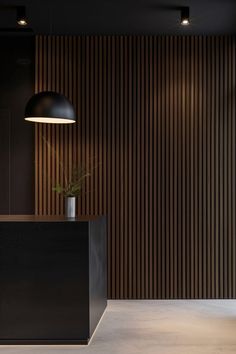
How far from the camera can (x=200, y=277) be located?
628 centimetres

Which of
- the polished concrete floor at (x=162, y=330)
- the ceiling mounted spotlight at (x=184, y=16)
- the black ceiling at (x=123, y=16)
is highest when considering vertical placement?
A: the black ceiling at (x=123, y=16)

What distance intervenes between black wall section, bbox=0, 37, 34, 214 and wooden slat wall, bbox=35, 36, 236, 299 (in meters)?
0.15

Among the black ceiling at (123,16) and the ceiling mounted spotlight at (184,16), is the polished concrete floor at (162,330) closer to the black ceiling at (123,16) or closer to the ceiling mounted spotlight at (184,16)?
the ceiling mounted spotlight at (184,16)

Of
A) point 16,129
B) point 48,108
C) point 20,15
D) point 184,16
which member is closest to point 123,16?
point 184,16

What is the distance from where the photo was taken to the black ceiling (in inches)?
210

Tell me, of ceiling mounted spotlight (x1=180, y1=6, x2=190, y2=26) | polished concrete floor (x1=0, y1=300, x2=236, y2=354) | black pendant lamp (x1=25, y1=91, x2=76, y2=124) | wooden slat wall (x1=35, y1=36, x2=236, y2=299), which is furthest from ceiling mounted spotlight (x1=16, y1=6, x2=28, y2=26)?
polished concrete floor (x1=0, y1=300, x2=236, y2=354)

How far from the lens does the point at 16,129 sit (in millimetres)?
6402

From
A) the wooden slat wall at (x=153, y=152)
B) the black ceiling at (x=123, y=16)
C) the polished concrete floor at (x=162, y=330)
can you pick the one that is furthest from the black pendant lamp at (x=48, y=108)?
the polished concrete floor at (x=162, y=330)

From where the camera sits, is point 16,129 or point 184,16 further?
point 16,129

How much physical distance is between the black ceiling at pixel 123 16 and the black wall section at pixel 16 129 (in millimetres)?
421

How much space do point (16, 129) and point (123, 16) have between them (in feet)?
6.62

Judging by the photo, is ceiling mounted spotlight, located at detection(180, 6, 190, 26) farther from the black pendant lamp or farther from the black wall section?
the black wall section

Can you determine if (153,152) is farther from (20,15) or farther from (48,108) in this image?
(20,15)

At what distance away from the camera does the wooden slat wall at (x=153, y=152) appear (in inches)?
248
